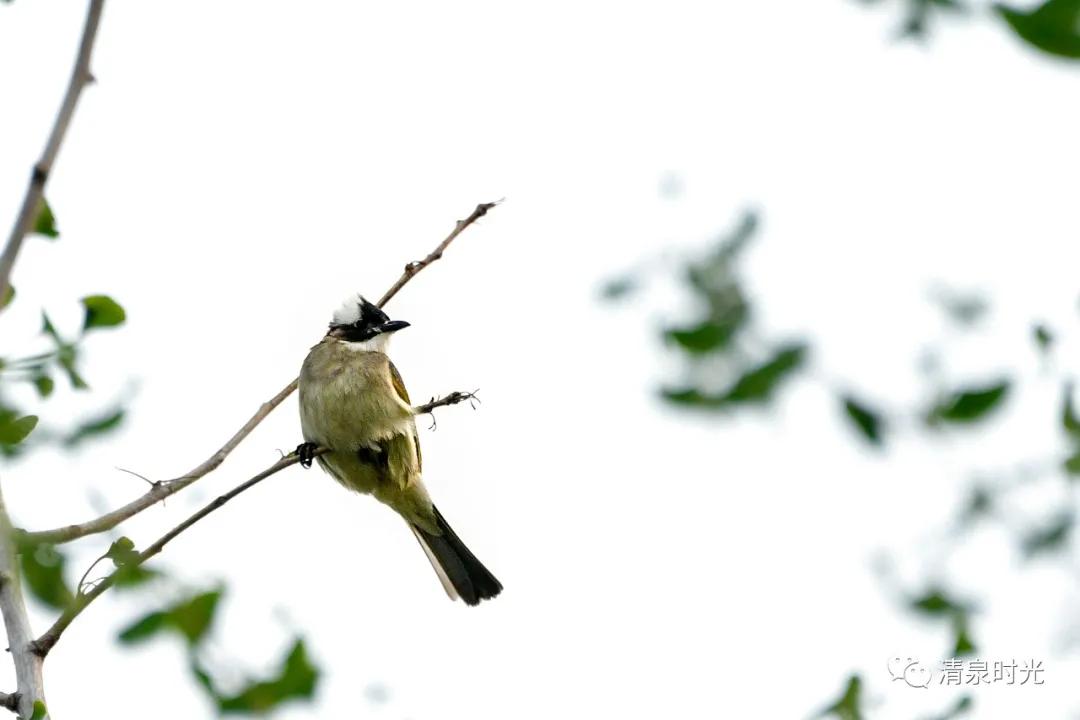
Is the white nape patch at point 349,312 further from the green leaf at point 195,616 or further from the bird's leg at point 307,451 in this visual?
the green leaf at point 195,616

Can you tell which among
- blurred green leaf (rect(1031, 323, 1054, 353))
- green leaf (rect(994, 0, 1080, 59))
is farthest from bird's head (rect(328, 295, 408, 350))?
green leaf (rect(994, 0, 1080, 59))

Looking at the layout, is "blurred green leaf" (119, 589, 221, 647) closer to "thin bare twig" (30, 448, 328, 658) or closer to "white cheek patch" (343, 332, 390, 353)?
"thin bare twig" (30, 448, 328, 658)

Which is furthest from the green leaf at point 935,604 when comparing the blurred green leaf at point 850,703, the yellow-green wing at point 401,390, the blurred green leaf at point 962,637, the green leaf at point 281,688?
the yellow-green wing at point 401,390

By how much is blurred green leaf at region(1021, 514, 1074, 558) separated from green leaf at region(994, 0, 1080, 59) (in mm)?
1206

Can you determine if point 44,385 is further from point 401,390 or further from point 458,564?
point 458,564

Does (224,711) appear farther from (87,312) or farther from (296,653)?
(87,312)

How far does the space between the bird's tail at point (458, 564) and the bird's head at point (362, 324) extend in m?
1.17

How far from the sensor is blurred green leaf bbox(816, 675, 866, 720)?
7.04ft

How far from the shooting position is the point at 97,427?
2.29 metres

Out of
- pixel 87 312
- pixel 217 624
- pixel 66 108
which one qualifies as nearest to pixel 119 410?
pixel 87 312

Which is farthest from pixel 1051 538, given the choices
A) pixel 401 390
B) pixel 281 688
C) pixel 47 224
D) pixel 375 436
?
pixel 401 390

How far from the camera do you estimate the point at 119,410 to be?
229 centimetres

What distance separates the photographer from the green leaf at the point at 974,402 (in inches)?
76.0

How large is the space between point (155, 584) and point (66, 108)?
757mm
